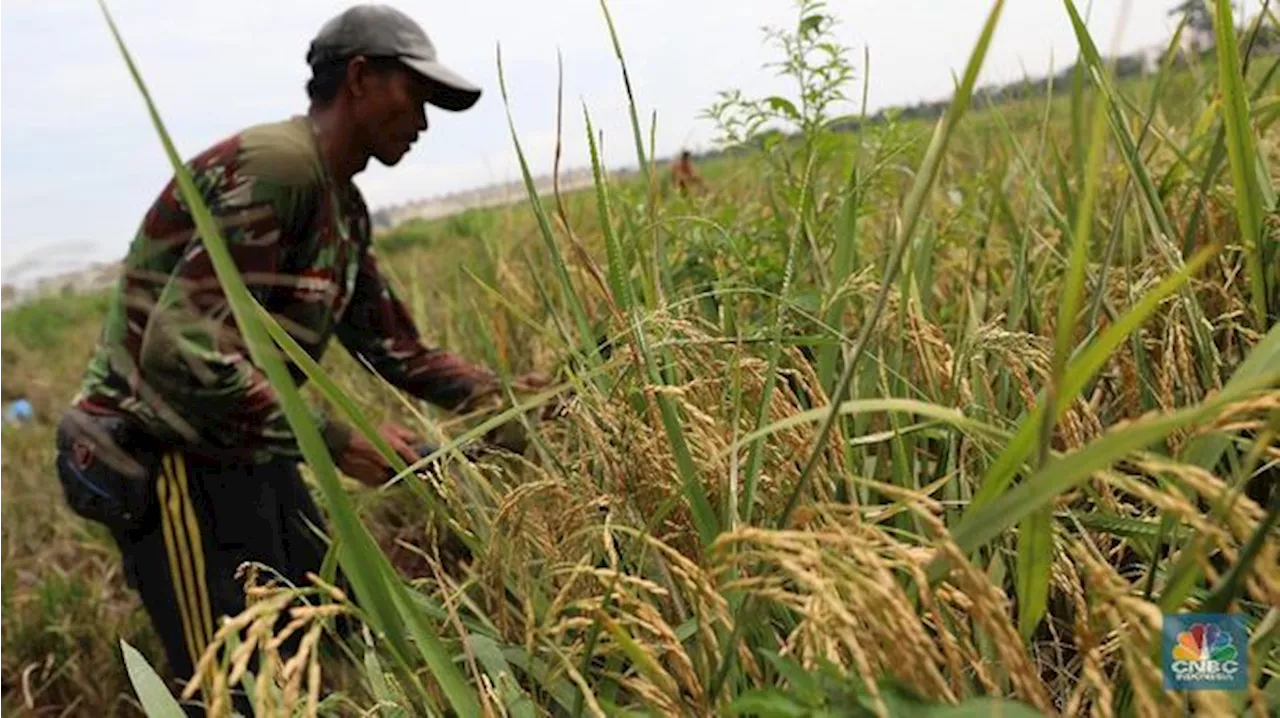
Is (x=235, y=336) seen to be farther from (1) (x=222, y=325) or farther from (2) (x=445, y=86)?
(2) (x=445, y=86)

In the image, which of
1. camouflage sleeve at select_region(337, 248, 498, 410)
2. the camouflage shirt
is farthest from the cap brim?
camouflage sleeve at select_region(337, 248, 498, 410)

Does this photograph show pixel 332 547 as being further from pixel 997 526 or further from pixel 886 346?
pixel 886 346

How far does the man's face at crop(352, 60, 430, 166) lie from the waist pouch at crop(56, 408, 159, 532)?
0.74 meters

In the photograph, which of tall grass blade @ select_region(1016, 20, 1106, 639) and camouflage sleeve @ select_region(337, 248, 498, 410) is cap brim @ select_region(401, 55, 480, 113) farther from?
tall grass blade @ select_region(1016, 20, 1106, 639)

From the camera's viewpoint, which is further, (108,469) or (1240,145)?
(108,469)

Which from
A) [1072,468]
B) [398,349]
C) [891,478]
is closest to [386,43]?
[398,349]

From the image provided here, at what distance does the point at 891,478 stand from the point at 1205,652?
452mm

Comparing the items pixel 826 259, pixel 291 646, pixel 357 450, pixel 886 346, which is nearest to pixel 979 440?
pixel 886 346

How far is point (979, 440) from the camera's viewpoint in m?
0.86

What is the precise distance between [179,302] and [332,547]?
1300 millimetres

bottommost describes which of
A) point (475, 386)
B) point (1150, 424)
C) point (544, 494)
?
point (475, 386)

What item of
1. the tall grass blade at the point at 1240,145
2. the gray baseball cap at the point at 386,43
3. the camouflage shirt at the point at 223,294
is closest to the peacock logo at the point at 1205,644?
the tall grass blade at the point at 1240,145

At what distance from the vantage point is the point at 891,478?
3.33 feet

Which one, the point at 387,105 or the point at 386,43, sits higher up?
the point at 386,43
